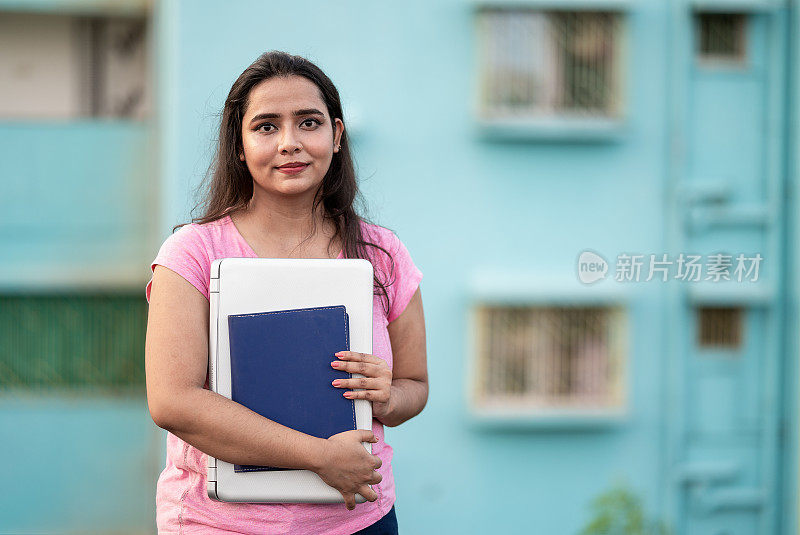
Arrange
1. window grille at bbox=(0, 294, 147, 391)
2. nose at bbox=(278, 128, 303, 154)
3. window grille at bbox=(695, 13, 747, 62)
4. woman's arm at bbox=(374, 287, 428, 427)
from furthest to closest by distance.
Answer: window grille at bbox=(695, 13, 747, 62) < window grille at bbox=(0, 294, 147, 391) < woman's arm at bbox=(374, 287, 428, 427) < nose at bbox=(278, 128, 303, 154)

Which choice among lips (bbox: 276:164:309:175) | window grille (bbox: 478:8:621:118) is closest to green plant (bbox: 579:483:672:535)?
window grille (bbox: 478:8:621:118)

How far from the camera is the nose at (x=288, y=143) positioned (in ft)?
4.45

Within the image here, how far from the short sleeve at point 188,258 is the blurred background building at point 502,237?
309 centimetres

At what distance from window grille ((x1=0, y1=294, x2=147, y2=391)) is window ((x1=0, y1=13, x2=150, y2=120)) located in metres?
0.99

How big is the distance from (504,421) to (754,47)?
7.95ft

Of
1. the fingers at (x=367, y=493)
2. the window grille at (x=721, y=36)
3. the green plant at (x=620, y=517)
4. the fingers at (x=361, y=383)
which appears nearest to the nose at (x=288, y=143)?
the fingers at (x=361, y=383)

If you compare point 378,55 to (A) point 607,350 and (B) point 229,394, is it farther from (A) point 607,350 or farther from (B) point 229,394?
(B) point 229,394

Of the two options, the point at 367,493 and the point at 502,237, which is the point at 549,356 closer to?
the point at 502,237

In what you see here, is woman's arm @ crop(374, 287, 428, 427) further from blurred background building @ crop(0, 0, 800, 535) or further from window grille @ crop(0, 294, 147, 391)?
window grille @ crop(0, 294, 147, 391)

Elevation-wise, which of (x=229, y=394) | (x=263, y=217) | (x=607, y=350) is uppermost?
(x=263, y=217)

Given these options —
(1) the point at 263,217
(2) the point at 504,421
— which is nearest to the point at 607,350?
(2) the point at 504,421

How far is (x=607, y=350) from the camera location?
4.72 m

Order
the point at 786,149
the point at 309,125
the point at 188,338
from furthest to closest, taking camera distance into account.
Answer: the point at 786,149 < the point at 309,125 < the point at 188,338

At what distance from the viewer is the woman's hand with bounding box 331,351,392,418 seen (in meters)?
1.31
